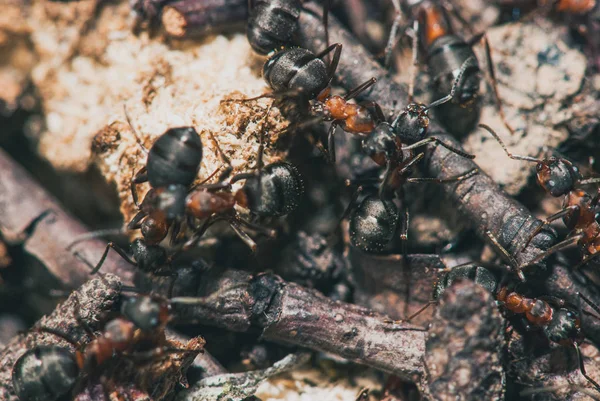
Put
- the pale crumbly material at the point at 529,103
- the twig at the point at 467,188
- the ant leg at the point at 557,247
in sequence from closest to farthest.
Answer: the ant leg at the point at 557,247 < the twig at the point at 467,188 < the pale crumbly material at the point at 529,103

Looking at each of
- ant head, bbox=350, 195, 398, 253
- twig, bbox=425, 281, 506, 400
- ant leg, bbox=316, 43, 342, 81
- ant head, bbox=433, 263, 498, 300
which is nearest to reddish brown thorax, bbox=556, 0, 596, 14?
ant leg, bbox=316, 43, 342, 81

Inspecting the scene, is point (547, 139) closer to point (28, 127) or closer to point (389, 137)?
point (389, 137)

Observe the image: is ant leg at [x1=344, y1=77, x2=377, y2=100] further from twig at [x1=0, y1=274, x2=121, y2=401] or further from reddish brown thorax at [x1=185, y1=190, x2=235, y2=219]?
twig at [x1=0, y1=274, x2=121, y2=401]

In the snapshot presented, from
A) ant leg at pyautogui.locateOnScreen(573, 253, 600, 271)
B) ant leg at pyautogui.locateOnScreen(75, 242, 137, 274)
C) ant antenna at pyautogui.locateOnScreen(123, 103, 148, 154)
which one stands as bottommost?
ant leg at pyautogui.locateOnScreen(573, 253, 600, 271)

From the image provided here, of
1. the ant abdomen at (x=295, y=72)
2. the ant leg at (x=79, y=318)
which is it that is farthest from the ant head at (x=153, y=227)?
the ant abdomen at (x=295, y=72)

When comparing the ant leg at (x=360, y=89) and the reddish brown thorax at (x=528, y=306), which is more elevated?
the ant leg at (x=360, y=89)

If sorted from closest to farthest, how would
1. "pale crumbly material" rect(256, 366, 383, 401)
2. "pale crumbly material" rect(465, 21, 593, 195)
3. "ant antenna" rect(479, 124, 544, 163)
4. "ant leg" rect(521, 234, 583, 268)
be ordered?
1. "ant leg" rect(521, 234, 583, 268)
2. "pale crumbly material" rect(256, 366, 383, 401)
3. "ant antenna" rect(479, 124, 544, 163)
4. "pale crumbly material" rect(465, 21, 593, 195)

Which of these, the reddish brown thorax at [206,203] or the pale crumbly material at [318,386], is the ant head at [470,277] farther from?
the reddish brown thorax at [206,203]
